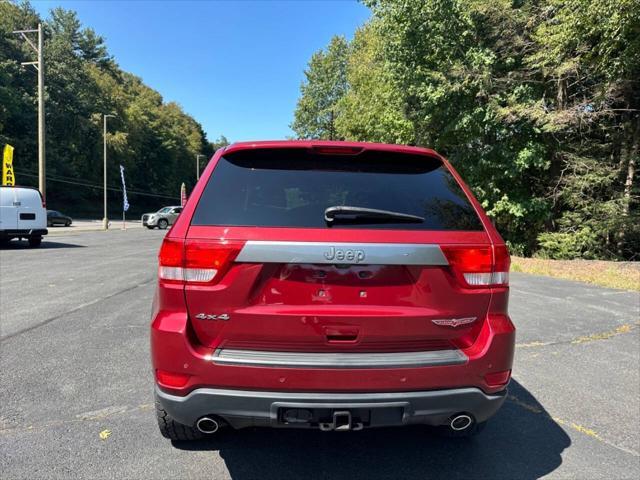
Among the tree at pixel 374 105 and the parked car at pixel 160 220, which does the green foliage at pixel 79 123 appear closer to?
the parked car at pixel 160 220

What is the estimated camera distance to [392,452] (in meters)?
3.05

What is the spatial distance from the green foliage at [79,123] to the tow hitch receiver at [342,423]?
55.4 meters

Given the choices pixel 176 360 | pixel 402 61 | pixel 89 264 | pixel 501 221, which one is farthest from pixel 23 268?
pixel 501 221

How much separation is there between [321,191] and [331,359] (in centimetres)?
87

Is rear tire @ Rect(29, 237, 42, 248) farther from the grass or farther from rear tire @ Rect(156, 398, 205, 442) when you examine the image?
rear tire @ Rect(156, 398, 205, 442)

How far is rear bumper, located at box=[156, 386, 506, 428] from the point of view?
226cm

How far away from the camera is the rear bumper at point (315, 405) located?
2258 mm

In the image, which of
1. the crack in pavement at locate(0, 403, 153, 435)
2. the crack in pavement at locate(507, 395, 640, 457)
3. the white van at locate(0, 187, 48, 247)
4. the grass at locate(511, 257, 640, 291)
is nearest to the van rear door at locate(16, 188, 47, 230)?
the white van at locate(0, 187, 48, 247)

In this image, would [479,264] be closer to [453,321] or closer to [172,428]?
[453,321]

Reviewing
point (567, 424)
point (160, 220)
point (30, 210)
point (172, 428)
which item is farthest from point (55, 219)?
point (567, 424)

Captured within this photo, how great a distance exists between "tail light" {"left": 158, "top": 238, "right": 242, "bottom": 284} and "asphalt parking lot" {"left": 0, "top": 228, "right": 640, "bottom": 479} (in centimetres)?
124

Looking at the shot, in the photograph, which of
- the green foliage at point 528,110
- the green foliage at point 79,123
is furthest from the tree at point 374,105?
the green foliage at point 79,123

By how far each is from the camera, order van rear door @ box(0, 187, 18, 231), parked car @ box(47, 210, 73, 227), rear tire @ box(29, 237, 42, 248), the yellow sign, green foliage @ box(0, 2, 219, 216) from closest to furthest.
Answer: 1. van rear door @ box(0, 187, 18, 231)
2. rear tire @ box(29, 237, 42, 248)
3. the yellow sign
4. parked car @ box(47, 210, 73, 227)
5. green foliage @ box(0, 2, 219, 216)

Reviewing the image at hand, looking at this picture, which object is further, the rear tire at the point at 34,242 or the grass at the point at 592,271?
the rear tire at the point at 34,242
